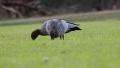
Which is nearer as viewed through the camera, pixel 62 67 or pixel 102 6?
pixel 62 67

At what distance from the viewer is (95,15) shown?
33750 millimetres

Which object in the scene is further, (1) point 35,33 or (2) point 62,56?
(1) point 35,33

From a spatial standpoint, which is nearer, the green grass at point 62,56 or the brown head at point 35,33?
the green grass at point 62,56

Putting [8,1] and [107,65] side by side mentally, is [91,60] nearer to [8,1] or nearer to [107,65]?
[107,65]

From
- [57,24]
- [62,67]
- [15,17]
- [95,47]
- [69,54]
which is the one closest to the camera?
[62,67]

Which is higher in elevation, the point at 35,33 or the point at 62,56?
the point at 62,56

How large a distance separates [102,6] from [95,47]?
27.8 meters

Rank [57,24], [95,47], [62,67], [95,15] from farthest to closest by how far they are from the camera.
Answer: [95,15]
[57,24]
[95,47]
[62,67]

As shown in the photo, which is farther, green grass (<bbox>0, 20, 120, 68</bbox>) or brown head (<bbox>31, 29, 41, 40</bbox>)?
brown head (<bbox>31, 29, 41, 40</bbox>)

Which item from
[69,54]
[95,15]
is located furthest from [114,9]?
[69,54]

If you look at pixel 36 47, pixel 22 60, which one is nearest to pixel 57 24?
pixel 36 47

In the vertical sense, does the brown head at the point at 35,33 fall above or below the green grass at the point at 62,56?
below

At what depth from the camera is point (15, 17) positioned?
124 feet

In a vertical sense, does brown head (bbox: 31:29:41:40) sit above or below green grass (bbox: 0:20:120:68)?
below
